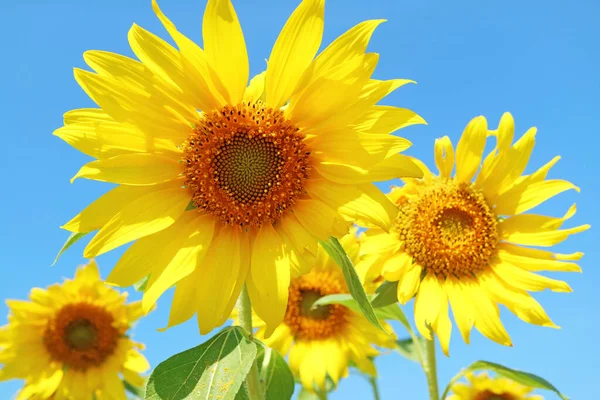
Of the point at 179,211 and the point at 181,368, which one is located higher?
the point at 179,211

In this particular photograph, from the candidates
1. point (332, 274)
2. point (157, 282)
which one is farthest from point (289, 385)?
point (332, 274)

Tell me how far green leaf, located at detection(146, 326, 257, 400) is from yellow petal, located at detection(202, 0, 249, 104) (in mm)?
1074

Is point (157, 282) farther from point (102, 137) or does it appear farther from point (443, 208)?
point (443, 208)

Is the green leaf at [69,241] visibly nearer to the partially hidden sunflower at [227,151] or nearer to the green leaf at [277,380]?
the partially hidden sunflower at [227,151]

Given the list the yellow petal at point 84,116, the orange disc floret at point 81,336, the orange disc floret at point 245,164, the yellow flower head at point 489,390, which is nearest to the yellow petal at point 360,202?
the orange disc floret at point 245,164

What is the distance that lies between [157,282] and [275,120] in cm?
85

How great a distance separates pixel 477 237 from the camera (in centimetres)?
412

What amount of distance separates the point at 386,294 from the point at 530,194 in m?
1.20

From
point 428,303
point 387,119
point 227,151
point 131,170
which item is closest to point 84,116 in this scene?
point 131,170

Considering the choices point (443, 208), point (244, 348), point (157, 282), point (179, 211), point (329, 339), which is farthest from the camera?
point (329, 339)

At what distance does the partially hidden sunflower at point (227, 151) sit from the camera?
8.48 feet

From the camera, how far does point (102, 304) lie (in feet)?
19.8

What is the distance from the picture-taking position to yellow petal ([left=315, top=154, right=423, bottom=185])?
261 centimetres

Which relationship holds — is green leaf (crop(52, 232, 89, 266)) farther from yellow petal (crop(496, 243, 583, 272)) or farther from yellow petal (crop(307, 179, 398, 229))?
yellow petal (crop(496, 243, 583, 272))
